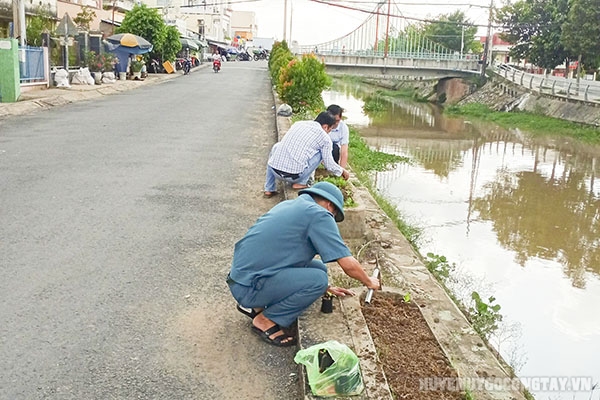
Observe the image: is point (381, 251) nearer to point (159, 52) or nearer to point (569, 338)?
point (569, 338)

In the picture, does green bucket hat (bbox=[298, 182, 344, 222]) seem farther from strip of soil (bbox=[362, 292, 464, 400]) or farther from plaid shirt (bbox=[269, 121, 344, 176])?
plaid shirt (bbox=[269, 121, 344, 176])

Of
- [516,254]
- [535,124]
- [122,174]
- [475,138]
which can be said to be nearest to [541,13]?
[535,124]

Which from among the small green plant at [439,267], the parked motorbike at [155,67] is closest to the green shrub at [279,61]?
the parked motorbike at [155,67]

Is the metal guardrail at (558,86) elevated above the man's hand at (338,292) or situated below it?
above

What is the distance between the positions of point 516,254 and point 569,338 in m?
2.85

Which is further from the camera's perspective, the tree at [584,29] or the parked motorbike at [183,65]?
the parked motorbike at [183,65]

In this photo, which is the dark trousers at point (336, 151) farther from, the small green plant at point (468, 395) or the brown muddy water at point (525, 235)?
the small green plant at point (468, 395)

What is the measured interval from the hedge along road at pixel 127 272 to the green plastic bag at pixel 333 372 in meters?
0.32

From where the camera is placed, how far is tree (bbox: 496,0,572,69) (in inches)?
1291

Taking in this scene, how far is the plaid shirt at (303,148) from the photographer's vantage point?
6.38 metres

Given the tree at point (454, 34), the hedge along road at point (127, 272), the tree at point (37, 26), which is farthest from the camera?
the tree at point (454, 34)

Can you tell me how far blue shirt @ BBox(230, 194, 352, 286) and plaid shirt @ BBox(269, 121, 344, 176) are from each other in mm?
2753

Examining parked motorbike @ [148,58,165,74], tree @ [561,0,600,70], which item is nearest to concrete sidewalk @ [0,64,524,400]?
tree @ [561,0,600,70]

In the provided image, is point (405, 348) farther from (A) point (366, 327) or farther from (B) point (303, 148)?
(B) point (303, 148)
